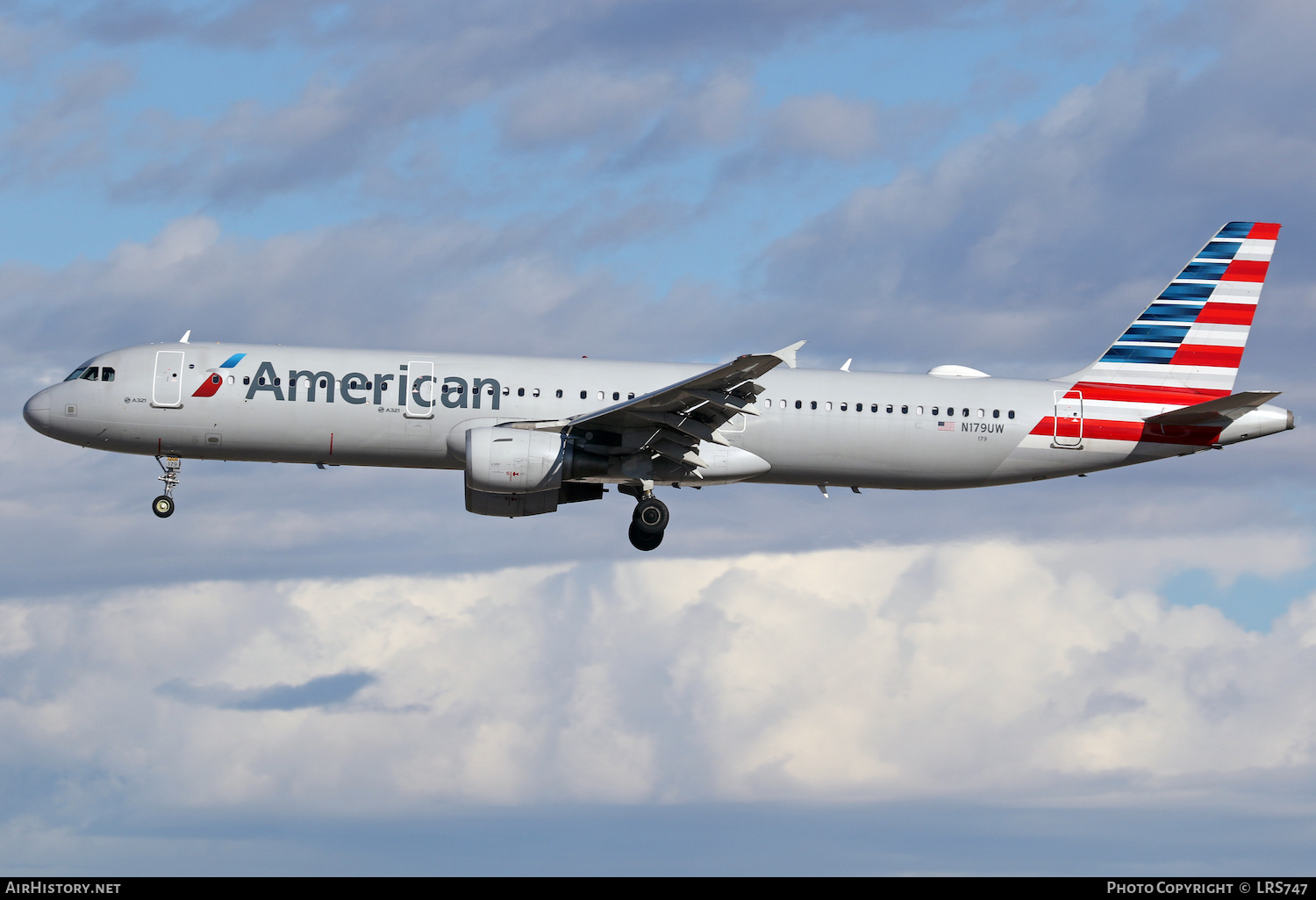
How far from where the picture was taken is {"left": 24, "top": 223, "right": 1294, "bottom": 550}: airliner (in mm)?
35125

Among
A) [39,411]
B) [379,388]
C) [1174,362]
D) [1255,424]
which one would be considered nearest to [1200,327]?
[1174,362]

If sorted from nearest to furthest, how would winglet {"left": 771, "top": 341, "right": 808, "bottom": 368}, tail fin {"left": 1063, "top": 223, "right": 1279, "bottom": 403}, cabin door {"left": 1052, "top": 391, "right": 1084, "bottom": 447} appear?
winglet {"left": 771, "top": 341, "right": 808, "bottom": 368}
cabin door {"left": 1052, "top": 391, "right": 1084, "bottom": 447}
tail fin {"left": 1063, "top": 223, "right": 1279, "bottom": 403}

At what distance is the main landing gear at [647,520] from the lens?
3628 cm

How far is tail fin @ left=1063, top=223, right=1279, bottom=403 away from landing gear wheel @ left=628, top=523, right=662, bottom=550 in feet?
39.9

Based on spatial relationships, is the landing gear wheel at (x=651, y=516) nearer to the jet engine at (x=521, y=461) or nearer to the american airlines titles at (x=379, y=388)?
the jet engine at (x=521, y=461)

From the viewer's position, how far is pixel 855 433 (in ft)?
119

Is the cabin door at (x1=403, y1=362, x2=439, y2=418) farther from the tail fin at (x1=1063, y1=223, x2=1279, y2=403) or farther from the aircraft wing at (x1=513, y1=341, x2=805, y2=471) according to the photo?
the tail fin at (x1=1063, y1=223, x2=1279, y2=403)

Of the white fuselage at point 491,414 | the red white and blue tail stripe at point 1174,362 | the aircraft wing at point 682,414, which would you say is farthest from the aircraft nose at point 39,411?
the red white and blue tail stripe at point 1174,362

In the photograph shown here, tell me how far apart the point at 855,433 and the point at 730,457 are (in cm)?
326

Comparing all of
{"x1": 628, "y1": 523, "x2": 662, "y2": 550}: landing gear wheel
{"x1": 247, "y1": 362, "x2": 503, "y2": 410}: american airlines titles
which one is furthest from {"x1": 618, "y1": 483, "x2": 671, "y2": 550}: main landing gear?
{"x1": 247, "y1": 362, "x2": 503, "y2": 410}: american airlines titles

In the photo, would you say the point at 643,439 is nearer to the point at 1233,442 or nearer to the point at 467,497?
the point at 467,497
